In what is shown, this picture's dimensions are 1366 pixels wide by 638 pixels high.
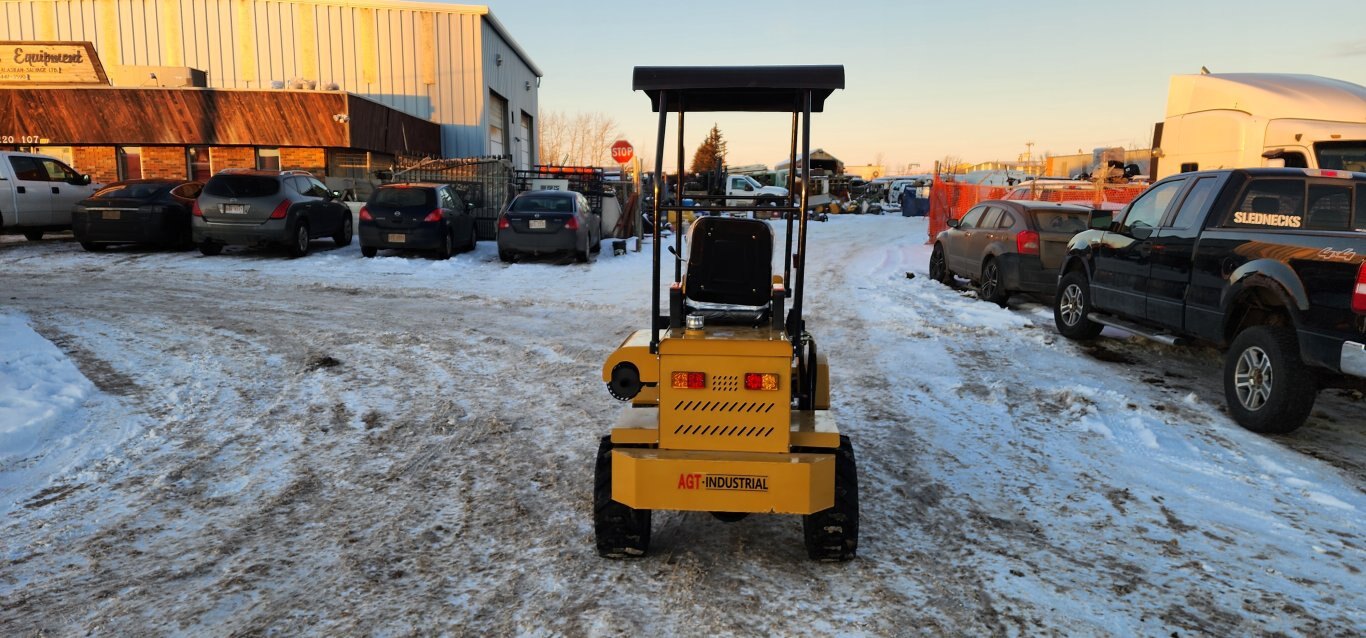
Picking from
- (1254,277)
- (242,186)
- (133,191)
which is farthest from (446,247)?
(1254,277)

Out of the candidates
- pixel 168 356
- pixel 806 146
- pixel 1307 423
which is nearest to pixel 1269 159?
pixel 1307 423

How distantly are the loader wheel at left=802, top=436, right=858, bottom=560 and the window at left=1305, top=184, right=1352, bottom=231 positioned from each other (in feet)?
16.5

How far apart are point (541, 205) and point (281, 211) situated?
4.58 meters

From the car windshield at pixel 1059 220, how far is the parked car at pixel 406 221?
33.5 feet

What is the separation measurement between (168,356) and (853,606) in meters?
6.67

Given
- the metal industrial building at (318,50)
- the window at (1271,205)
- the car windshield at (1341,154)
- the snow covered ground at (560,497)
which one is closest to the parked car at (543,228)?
the snow covered ground at (560,497)

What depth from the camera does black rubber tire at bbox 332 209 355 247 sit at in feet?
57.1

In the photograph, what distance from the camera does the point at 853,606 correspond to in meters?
3.43

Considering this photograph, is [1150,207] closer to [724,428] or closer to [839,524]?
[839,524]

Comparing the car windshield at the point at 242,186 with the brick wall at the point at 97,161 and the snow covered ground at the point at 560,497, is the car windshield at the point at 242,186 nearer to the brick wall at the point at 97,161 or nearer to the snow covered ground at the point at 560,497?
the snow covered ground at the point at 560,497

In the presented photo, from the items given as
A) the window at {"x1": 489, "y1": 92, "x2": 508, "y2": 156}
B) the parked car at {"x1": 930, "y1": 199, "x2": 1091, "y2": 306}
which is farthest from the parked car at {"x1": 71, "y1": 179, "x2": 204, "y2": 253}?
the window at {"x1": 489, "y1": 92, "x2": 508, "y2": 156}

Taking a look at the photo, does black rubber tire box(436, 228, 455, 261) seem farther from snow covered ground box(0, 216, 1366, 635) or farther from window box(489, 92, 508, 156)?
window box(489, 92, 508, 156)

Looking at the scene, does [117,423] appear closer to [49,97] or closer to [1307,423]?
[1307,423]

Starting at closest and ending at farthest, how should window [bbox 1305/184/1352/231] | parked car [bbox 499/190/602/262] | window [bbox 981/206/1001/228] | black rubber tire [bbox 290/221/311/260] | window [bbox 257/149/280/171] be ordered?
window [bbox 1305/184/1352/231]
window [bbox 981/206/1001/228]
black rubber tire [bbox 290/221/311/260]
parked car [bbox 499/190/602/262]
window [bbox 257/149/280/171]
